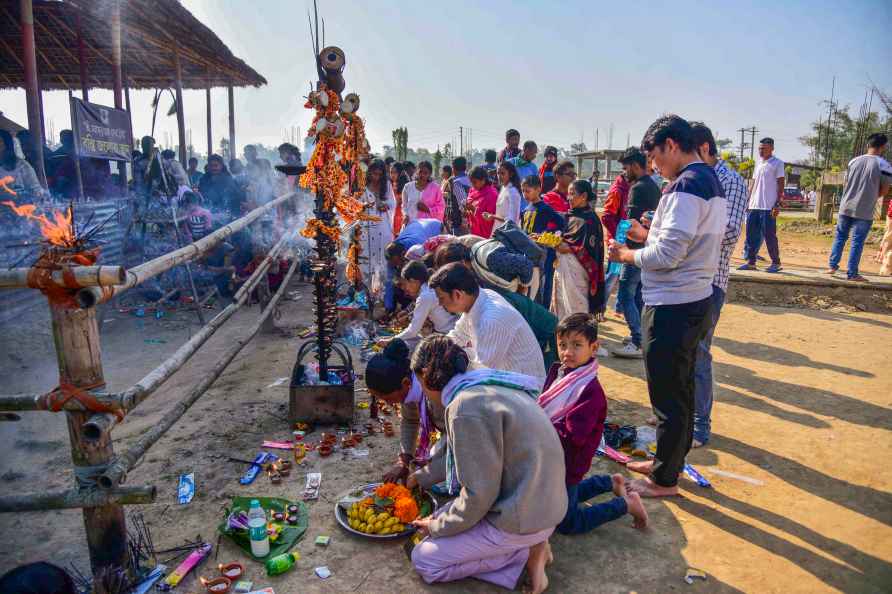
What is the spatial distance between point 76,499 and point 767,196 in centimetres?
1018

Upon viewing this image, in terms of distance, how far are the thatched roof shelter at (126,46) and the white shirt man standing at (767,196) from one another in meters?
10.2

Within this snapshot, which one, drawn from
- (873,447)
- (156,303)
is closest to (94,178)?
(156,303)

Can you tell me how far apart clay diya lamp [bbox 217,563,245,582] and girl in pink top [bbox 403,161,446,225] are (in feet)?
21.4

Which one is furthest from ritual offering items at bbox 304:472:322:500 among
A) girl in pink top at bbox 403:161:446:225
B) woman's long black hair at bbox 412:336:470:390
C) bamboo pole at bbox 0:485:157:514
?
girl in pink top at bbox 403:161:446:225

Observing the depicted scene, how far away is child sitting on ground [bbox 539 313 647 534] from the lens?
3.14 m

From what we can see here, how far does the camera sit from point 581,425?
3.14m

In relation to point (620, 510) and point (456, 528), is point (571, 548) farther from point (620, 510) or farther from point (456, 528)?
point (456, 528)

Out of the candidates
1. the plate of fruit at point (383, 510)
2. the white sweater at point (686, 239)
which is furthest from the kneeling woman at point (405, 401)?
the white sweater at point (686, 239)

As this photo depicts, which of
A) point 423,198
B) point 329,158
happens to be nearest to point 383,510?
point 329,158

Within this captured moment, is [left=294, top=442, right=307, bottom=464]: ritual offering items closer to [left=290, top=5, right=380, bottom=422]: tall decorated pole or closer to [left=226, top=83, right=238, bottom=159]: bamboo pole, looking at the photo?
[left=290, top=5, right=380, bottom=422]: tall decorated pole

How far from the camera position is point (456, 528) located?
2.67 metres

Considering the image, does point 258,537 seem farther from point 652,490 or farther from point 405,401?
point 652,490

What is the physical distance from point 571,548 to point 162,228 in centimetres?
823

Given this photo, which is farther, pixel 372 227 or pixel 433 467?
pixel 372 227
